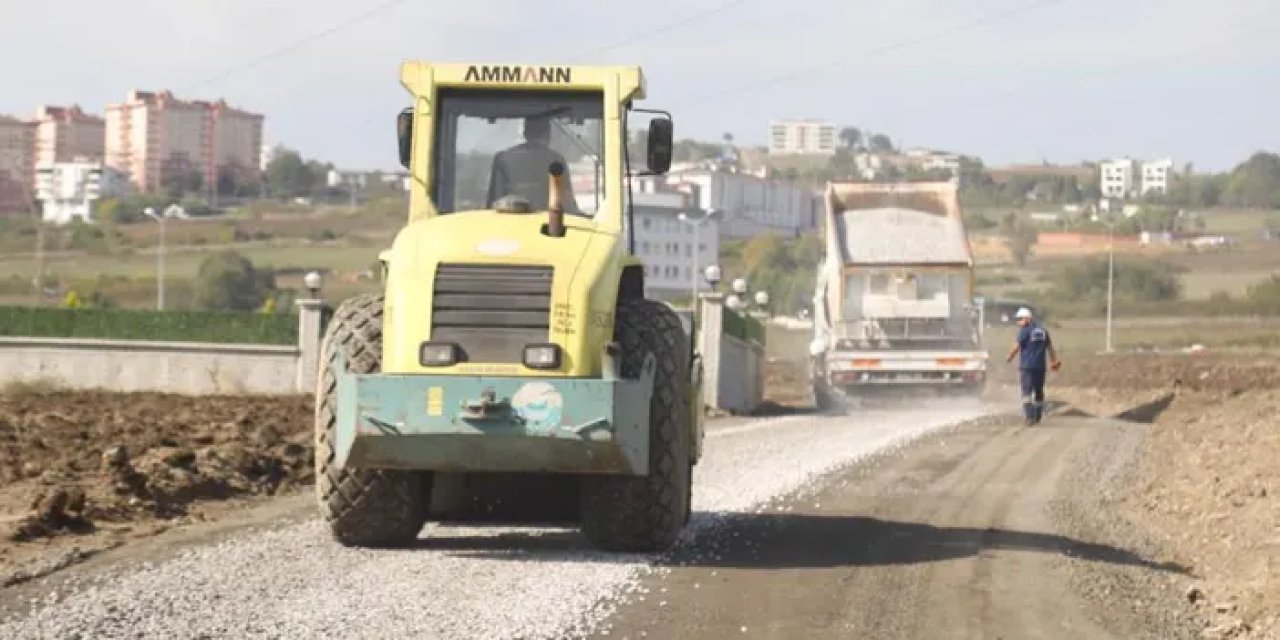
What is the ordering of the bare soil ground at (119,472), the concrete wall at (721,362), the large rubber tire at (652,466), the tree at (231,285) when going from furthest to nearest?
the tree at (231,285)
the concrete wall at (721,362)
the bare soil ground at (119,472)
the large rubber tire at (652,466)

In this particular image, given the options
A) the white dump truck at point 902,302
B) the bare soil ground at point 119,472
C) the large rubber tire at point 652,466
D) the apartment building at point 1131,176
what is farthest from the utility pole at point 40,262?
the apartment building at point 1131,176

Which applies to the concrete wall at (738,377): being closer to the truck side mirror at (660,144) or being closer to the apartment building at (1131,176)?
the truck side mirror at (660,144)

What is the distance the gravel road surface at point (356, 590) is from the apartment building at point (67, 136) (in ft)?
250

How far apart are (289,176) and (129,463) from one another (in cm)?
12029

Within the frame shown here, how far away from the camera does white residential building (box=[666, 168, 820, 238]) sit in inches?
5458

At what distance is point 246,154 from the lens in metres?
148

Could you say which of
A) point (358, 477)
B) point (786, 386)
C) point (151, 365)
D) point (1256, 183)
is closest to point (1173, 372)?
point (786, 386)

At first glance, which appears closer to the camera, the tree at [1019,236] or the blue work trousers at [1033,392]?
the blue work trousers at [1033,392]

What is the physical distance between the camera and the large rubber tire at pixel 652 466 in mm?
12711

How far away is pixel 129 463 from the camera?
18.4 meters

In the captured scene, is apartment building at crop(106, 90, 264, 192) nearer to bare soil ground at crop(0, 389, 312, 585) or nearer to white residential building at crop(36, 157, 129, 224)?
white residential building at crop(36, 157, 129, 224)

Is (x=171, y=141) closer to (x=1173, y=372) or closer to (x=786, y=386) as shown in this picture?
(x=786, y=386)

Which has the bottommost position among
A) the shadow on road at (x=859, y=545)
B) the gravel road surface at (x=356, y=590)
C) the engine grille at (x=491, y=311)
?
the shadow on road at (x=859, y=545)

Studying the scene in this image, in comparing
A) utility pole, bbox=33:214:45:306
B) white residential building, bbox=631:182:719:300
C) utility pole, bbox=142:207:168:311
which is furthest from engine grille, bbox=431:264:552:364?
utility pole, bbox=33:214:45:306
